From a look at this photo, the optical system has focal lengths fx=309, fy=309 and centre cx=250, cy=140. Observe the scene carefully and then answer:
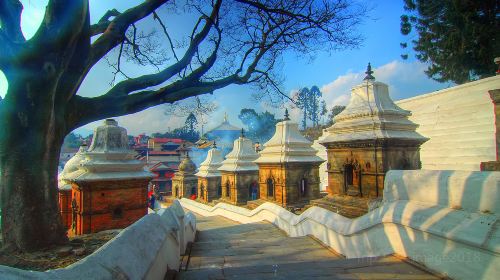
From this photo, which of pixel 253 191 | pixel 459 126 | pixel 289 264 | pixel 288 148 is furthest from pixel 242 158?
pixel 289 264

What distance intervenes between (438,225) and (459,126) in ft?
44.7

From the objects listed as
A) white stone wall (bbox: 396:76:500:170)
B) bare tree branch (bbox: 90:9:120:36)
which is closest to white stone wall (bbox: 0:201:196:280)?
bare tree branch (bbox: 90:9:120:36)

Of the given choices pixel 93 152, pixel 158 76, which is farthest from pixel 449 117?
pixel 93 152

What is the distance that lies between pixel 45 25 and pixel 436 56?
29.7 m

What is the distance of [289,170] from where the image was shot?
1558 centimetres

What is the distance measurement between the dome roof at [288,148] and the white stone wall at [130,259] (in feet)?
39.7

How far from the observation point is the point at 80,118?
15.8ft

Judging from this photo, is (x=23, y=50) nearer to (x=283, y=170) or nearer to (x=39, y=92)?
(x=39, y=92)

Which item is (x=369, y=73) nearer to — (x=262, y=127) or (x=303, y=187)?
(x=303, y=187)

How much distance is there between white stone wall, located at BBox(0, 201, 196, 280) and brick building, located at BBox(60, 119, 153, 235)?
7391 mm

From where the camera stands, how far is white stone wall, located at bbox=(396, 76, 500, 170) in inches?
497

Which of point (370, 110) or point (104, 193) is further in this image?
point (104, 193)

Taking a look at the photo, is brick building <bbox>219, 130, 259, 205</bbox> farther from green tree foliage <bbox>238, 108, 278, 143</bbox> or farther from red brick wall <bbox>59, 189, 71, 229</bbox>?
green tree foliage <bbox>238, 108, 278, 143</bbox>

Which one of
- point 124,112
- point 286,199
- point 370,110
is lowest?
point 286,199
